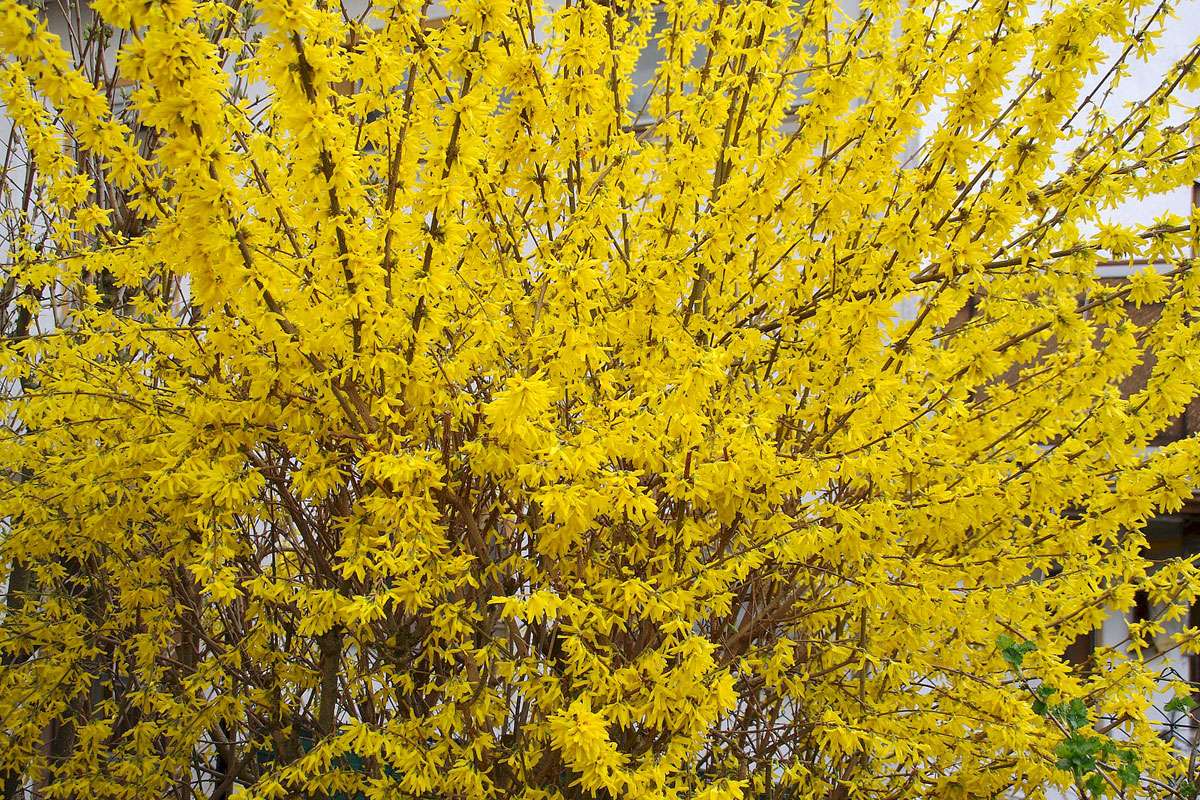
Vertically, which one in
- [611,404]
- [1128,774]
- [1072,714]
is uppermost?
[611,404]

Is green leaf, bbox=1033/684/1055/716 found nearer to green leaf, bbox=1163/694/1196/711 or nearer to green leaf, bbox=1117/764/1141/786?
green leaf, bbox=1117/764/1141/786

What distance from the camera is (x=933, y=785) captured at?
3.84 metres

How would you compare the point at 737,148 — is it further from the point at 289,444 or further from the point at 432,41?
the point at 289,444

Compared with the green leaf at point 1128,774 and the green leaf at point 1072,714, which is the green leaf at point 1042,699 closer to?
the green leaf at point 1072,714

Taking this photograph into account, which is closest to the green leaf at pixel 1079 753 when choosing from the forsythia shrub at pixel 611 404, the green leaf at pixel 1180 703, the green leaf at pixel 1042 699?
the forsythia shrub at pixel 611 404

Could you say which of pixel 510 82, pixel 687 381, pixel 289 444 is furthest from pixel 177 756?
pixel 510 82

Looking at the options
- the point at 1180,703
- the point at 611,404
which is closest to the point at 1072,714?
the point at 1180,703

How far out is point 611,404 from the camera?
9.87 ft

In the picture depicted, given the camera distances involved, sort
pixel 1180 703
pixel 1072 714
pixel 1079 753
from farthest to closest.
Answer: pixel 1180 703
pixel 1072 714
pixel 1079 753

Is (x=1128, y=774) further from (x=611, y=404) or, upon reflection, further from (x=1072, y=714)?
(x=611, y=404)

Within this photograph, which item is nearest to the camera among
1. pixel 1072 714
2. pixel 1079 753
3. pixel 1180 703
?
pixel 1079 753

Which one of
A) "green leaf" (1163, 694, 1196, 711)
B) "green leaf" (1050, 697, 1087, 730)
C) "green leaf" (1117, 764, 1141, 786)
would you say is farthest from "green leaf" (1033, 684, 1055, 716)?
"green leaf" (1163, 694, 1196, 711)

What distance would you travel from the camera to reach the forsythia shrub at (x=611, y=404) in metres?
2.93

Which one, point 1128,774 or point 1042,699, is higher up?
point 1042,699
